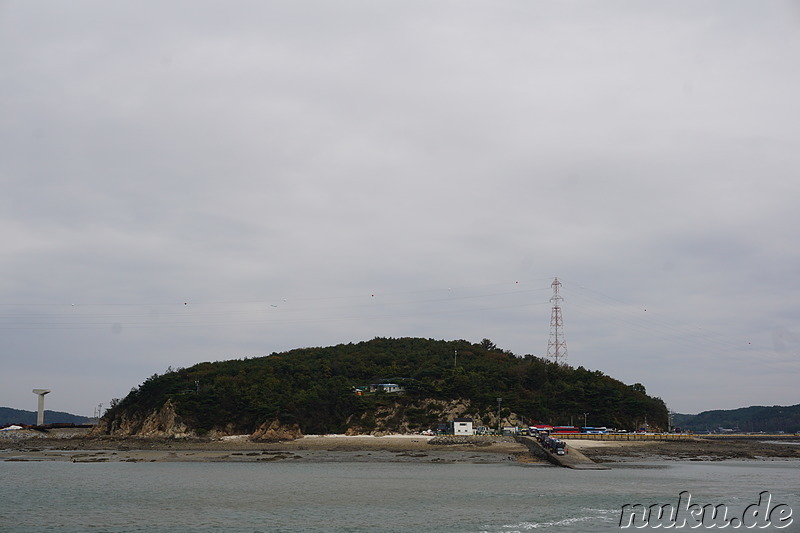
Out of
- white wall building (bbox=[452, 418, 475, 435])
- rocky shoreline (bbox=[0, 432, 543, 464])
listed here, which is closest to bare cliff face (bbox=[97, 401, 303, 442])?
rocky shoreline (bbox=[0, 432, 543, 464])

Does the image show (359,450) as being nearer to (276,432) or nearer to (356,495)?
(276,432)

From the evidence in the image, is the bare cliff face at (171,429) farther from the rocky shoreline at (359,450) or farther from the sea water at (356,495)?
the sea water at (356,495)

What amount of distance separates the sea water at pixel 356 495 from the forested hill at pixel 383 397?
39.7 metres

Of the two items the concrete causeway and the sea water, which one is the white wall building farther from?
the sea water

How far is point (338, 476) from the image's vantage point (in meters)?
61.0

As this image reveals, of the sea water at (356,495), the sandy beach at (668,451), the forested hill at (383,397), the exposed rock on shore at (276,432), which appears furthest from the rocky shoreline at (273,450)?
the sandy beach at (668,451)

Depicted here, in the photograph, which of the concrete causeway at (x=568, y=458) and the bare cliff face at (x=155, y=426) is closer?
the concrete causeway at (x=568, y=458)

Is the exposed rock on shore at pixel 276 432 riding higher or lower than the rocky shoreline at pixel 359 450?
higher

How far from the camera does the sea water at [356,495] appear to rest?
1422 inches

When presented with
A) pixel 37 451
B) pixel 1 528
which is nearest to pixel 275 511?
pixel 1 528

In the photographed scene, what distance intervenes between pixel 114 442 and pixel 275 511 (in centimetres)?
7986

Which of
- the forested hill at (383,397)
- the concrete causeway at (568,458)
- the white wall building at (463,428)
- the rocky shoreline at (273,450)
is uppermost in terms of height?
the forested hill at (383,397)

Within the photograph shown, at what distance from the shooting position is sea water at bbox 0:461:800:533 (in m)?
36.1

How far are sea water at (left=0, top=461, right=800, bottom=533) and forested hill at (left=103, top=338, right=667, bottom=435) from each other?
130ft
